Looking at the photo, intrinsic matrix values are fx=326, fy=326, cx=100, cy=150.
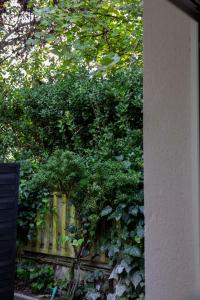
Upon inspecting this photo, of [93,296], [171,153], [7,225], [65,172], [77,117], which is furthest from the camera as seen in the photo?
[77,117]

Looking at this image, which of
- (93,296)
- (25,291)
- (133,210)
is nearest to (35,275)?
(25,291)

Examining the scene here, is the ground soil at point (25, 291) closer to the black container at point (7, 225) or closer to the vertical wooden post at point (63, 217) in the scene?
the vertical wooden post at point (63, 217)

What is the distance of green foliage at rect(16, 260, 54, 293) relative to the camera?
119 inches

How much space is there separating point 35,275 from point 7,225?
1019mm

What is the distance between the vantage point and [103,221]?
2754mm

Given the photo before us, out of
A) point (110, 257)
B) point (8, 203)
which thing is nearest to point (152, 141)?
point (8, 203)

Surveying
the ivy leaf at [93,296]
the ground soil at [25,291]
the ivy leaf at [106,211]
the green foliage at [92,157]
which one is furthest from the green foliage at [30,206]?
the ivy leaf at [93,296]

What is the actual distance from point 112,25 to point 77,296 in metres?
3.47

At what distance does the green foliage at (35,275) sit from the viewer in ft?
9.89

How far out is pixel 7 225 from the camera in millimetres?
2314

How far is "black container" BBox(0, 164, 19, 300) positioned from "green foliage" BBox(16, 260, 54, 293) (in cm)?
73

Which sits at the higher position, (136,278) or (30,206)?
(30,206)

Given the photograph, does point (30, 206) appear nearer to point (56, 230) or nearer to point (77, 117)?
point (56, 230)

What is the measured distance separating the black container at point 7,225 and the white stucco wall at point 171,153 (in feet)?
4.41
